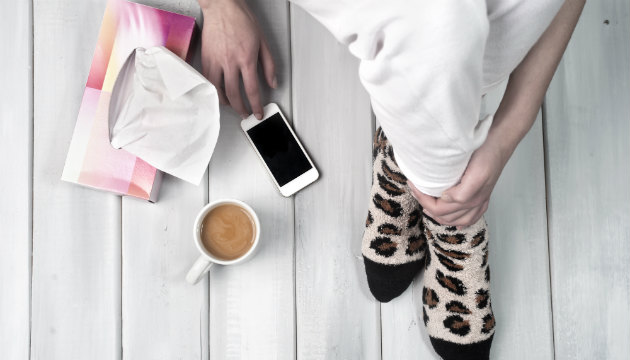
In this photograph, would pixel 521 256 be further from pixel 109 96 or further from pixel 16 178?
pixel 16 178

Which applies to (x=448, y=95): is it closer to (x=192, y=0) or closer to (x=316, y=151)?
(x=316, y=151)

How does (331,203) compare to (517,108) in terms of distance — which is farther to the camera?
(331,203)

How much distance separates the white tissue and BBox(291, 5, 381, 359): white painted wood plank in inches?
5.6

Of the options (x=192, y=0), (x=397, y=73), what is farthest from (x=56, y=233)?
(x=397, y=73)

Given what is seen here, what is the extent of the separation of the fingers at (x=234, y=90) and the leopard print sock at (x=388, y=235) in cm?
19

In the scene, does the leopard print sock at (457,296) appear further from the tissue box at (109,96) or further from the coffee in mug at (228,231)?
the tissue box at (109,96)

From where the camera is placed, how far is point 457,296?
0.66 metres

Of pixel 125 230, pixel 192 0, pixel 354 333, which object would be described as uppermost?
pixel 192 0

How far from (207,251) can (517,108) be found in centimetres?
41

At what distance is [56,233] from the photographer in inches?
29.4

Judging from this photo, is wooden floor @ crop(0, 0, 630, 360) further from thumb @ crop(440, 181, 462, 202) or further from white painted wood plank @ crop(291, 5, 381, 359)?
thumb @ crop(440, 181, 462, 202)

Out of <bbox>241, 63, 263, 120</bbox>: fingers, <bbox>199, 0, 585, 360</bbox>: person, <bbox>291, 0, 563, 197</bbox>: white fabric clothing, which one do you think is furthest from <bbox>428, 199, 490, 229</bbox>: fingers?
<bbox>241, 63, 263, 120</bbox>: fingers

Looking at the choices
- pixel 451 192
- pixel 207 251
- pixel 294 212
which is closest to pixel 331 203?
pixel 294 212

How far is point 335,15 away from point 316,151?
1.51ft
